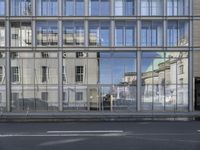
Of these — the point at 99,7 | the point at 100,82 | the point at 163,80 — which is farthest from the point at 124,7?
the point at 163,80

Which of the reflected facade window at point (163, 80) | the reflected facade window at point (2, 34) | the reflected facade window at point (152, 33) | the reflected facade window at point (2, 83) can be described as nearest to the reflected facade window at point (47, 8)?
the reflected facade window at point (2, 34)

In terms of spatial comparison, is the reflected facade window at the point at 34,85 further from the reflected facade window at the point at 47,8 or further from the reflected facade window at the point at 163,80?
the reflected facade window at the point at 163,80

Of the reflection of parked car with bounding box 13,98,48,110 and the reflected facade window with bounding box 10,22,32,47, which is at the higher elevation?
the reflected facade window with bounding box 10,22,32,47

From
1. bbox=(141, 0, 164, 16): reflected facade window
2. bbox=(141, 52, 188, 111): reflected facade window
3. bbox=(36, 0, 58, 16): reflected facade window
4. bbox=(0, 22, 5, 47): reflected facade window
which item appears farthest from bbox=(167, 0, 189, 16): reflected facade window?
bbox=(0, 22, 5, 47): reflected facade window

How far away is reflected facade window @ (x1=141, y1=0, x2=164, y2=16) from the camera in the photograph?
132 ft

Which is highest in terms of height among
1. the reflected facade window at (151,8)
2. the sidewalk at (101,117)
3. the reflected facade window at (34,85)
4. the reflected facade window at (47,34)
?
the reflected facade window at (151,8)

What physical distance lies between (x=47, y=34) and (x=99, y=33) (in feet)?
16.6

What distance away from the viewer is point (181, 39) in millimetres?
40156

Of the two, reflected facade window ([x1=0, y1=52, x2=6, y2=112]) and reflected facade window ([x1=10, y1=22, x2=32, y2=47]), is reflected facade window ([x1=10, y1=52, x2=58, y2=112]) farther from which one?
reflected facade window ([x1=10, y1=22, x2=32, y2=47])

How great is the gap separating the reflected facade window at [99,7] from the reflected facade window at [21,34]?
630 cm

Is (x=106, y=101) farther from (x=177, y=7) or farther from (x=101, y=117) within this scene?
(x=177, y=7)

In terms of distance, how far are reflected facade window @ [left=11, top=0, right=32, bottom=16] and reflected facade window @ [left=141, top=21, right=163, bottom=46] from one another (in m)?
11.3

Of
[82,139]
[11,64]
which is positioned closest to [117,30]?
[11,64]

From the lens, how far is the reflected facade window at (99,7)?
40.3 m
